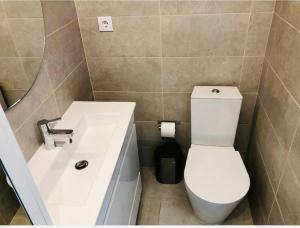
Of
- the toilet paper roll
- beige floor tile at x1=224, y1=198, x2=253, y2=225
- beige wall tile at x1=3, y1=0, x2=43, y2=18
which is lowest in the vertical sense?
beige floor tile at x1=224, y1=198, x2=253, y2=225

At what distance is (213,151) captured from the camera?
5.81 feet

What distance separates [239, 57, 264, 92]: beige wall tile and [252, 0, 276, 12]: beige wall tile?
305mm

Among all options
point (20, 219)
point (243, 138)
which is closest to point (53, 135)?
point (20, 219)

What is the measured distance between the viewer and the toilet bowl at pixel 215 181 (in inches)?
57.2

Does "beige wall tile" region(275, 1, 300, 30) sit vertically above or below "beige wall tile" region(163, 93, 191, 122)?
above

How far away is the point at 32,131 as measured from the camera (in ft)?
3.89

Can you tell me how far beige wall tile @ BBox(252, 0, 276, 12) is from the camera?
148 cm

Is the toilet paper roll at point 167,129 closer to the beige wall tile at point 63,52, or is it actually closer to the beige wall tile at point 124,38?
the beige wall tile at point 124,38

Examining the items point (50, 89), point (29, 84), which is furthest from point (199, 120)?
point (29, 84)

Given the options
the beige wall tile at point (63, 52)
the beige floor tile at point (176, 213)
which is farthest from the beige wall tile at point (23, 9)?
the beige floor tile at point (176, 213)

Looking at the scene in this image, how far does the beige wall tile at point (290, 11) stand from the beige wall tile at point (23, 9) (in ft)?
4.09

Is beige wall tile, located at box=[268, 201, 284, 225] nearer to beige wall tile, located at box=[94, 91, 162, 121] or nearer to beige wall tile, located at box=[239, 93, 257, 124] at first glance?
beige wall tile, located at box=[239, 93, 257, 124]

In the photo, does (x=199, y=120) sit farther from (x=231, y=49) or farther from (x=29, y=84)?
(x=29, y=84)

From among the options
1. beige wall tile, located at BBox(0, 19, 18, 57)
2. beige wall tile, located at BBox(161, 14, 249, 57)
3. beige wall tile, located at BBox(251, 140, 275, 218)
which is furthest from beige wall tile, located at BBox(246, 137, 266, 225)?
beige wall tile, located at BBox(0, 19, 18, 57)
